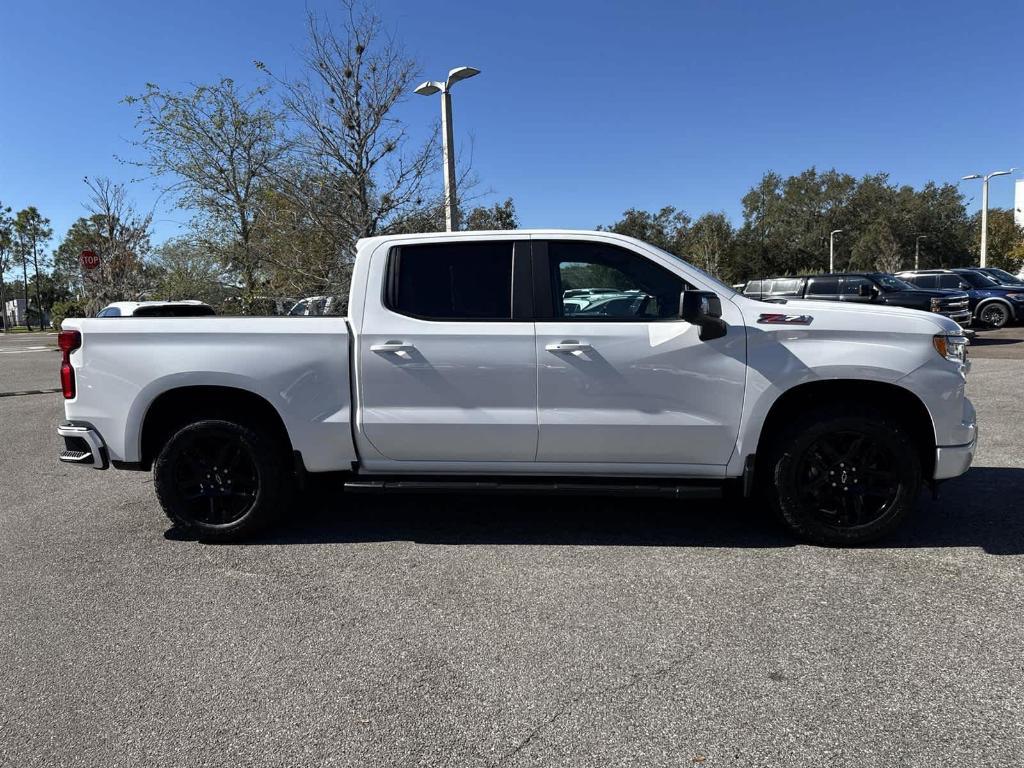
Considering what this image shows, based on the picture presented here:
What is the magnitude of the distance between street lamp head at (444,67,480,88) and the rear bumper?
9.94 metres

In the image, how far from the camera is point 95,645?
134 inches

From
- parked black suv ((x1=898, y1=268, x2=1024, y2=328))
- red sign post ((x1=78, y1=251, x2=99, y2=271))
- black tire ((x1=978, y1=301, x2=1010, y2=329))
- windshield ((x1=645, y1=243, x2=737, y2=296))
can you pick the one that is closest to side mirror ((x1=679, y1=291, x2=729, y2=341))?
windshield ((x1=645, y1=243, x2=737, y2=296))

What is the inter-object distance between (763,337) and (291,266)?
10.8 metres

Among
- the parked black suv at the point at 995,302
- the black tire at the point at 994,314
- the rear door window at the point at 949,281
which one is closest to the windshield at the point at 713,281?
the parked black suv at the point at 995,302

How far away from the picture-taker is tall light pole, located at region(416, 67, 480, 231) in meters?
12.3

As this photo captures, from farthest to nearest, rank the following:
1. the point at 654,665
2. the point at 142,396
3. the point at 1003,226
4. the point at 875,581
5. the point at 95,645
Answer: the point at 1003,226 < the point at 142,396 < the point at 875,581 < the point at 95,645 < the point at 654,665

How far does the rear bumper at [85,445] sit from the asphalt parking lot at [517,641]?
1.89ft

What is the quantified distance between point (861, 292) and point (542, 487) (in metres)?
15.2

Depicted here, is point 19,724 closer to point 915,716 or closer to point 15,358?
point 915,716

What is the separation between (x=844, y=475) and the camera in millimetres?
4371

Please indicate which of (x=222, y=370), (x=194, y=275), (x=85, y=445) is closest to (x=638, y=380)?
Result: (x=222, y=370)

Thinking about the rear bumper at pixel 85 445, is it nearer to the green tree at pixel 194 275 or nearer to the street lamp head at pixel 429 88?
the street lamp head at pixel 429 88

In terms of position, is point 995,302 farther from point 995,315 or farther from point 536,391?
point 536,391

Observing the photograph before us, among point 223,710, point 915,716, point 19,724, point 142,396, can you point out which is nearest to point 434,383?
point 142,396
